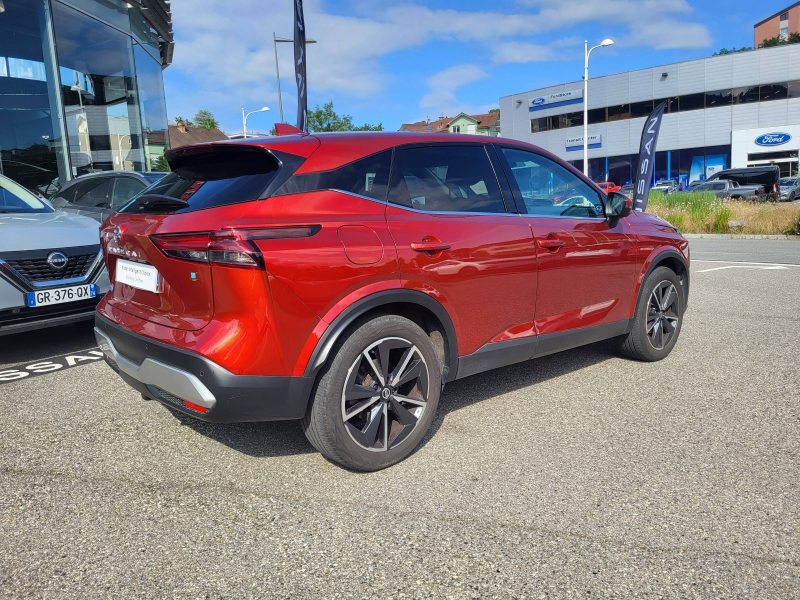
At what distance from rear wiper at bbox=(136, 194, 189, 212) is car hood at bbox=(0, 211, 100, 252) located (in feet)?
7.91

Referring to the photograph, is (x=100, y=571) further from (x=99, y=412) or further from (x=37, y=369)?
(x=37, y=369)

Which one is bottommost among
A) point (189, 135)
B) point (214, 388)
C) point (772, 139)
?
point (214, 388)

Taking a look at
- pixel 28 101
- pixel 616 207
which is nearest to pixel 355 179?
pixel 616 207

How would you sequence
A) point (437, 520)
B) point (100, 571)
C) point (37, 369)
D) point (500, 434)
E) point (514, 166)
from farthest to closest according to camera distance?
point (37, 369)
point (514, 166)
point (500, 434)
point (437, 520)
point (100, 571)

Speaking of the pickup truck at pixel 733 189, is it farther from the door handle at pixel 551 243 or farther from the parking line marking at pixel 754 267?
the door handle at pixel 551 243

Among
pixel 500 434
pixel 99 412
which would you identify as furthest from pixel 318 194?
pixel 99 412

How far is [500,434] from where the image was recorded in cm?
360

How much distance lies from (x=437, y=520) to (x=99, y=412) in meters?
2.55

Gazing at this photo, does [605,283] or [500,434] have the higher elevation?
[605,283]

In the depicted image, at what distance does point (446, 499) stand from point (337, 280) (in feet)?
3.62

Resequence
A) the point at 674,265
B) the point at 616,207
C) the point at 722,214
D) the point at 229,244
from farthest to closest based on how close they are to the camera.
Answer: the point at 722,214, the point at 674,265, the point at 616,207, the point at 229,244

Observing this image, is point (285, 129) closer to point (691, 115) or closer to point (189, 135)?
point (691, 115)

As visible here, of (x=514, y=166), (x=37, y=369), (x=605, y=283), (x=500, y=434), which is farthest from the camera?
(x=37, y=369)

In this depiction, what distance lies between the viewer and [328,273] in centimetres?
282
